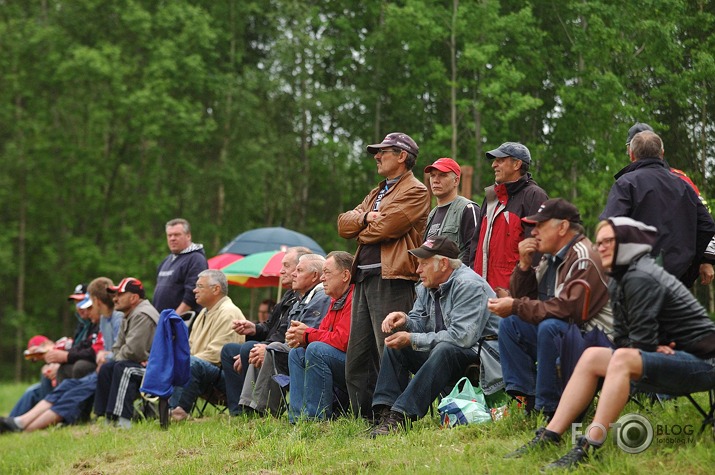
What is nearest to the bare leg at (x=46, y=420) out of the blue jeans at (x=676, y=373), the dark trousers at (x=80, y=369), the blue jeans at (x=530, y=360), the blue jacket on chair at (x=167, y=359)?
the dark trousers at (x=80, y=369)

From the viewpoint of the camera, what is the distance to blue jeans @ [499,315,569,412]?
19.1ft

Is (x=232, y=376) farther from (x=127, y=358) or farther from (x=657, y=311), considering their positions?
(x=657, y=311)

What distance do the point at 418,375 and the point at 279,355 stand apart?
6.58 ft

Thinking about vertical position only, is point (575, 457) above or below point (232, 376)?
above

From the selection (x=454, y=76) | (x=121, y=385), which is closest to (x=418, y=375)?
(x=121, y=385)

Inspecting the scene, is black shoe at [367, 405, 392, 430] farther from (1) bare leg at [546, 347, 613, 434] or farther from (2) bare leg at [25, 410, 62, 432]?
(2) bare leg at [25, 410, 62, 432]

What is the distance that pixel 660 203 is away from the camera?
21.5 feet

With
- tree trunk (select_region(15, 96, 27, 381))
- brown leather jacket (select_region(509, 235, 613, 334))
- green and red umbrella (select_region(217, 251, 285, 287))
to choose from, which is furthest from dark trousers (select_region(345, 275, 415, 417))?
tree trunk (select_region(15, 96, 27, 381))

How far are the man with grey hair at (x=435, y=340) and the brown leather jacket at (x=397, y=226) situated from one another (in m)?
0.19

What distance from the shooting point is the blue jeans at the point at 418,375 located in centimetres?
671

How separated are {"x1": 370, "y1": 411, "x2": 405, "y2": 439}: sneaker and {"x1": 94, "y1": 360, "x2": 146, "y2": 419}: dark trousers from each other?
3.79m

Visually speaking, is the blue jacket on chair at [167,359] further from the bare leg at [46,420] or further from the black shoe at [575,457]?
the black shoe at [575,457]

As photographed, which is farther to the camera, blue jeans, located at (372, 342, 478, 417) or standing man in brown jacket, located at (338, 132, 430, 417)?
standing man in brown jacket, located at (338, 132, 430, 417)

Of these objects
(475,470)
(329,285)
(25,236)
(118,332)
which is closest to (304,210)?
(25,236)
